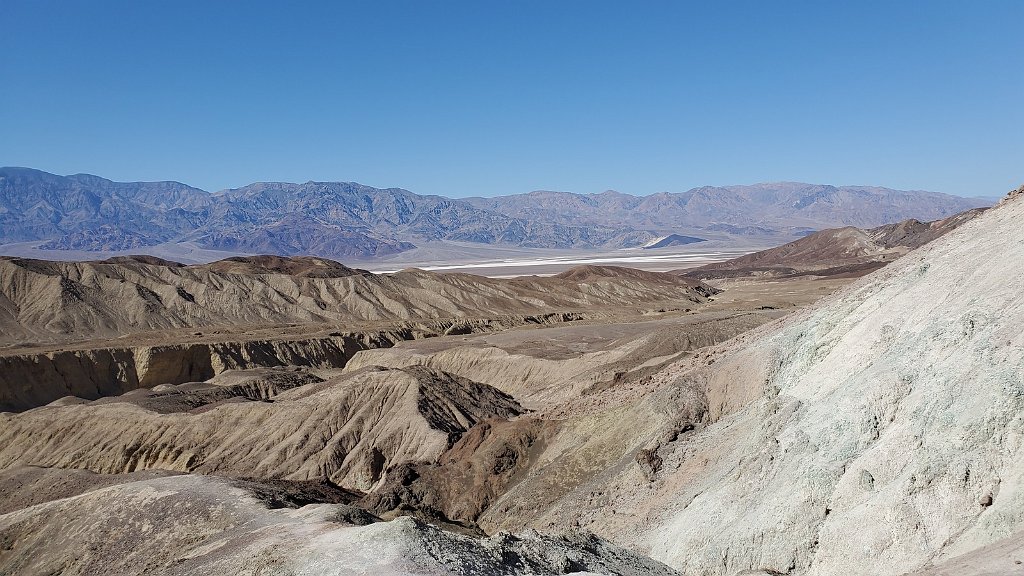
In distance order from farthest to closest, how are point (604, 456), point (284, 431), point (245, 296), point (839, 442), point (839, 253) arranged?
point (839, 253)
point (245, 296)
point (284, 431)
point (604, 456)
point (839, 442)

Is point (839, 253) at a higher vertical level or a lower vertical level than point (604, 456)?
higher

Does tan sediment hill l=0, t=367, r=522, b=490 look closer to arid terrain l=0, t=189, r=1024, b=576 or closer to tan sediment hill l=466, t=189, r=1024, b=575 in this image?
arid terrain l=0, t=189, r=1024, b=576

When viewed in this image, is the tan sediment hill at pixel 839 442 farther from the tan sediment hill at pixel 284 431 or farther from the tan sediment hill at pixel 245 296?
the tan sediment hill at pixel 245 296

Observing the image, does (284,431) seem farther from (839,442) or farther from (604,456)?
(839,442)

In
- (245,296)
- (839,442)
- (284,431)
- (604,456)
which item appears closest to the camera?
(839,442)

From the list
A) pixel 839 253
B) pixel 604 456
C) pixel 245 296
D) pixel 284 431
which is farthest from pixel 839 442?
pixel 839 253

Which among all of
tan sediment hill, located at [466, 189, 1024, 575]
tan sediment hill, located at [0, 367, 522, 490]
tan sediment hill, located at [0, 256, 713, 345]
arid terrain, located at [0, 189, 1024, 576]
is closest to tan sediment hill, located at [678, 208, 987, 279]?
tan sediment hill, located at [0, 256, 713, 345]

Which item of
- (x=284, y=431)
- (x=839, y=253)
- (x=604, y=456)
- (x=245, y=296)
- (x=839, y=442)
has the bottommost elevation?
(x=284, y=431)
